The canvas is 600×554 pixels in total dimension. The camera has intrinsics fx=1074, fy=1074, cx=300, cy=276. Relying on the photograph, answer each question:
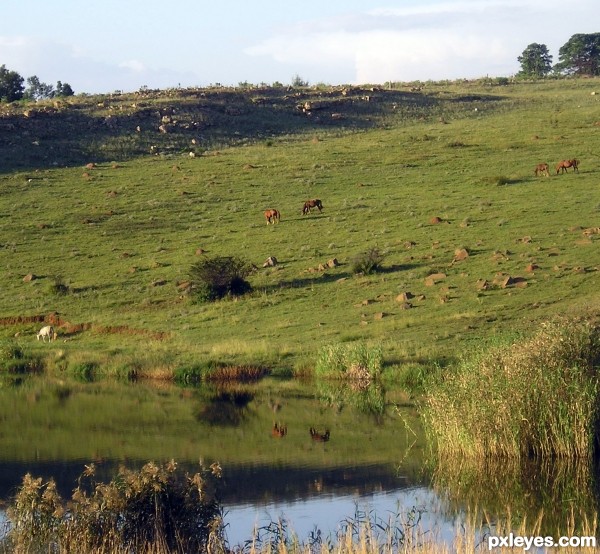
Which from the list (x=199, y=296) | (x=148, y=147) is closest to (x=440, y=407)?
(x=199, y=296)

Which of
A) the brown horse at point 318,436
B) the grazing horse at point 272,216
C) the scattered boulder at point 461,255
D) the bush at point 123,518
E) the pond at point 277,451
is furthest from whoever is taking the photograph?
the grazing horse at point 272,216

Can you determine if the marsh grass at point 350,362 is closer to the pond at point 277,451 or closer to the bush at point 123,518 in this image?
the pond at point 277,451

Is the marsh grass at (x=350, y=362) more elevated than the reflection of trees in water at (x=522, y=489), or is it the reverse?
the reflection of trees in water at (x=522, y=489)

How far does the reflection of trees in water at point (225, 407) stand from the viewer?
2598 centimetres

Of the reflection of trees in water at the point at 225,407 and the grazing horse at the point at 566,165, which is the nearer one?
the reflection of trees in water at the point at 225,407

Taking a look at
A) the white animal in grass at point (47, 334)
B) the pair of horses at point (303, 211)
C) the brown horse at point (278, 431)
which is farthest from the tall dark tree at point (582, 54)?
the brown horse at point (278, 431)

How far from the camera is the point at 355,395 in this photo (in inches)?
1106

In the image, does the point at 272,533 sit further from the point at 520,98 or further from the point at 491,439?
the point at 520,98

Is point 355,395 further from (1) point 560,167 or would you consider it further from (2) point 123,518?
(1) point 560,167

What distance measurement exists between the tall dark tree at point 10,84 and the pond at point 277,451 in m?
59.1

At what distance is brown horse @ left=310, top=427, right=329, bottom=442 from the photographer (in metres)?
23.3

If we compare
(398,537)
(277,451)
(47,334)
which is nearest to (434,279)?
(47,334)

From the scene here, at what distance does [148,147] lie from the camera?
66.1 m

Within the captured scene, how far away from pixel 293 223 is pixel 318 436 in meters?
25.7
